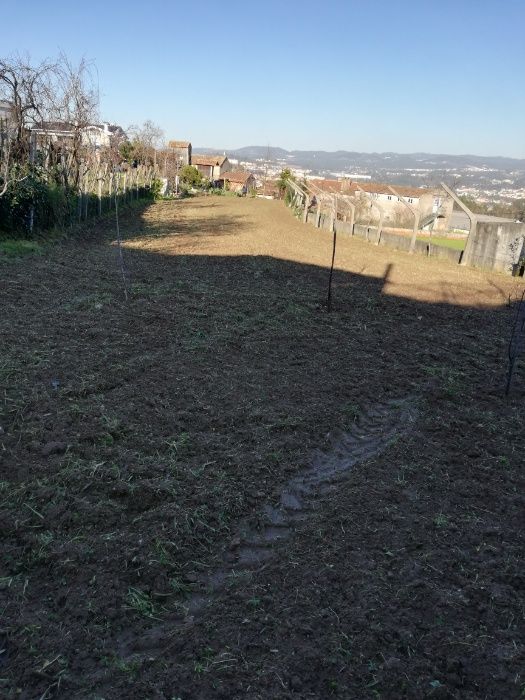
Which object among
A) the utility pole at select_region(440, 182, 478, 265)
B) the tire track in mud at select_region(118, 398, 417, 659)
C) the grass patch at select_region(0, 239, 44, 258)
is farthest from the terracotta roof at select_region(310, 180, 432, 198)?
the tire track in mud at select_region(118, 398, 417, 659)

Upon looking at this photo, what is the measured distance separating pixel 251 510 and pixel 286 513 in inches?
8.0

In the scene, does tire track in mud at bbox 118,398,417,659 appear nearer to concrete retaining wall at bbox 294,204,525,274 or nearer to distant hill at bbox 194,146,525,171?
concrete retaining wall at bbox 294,204,525,274

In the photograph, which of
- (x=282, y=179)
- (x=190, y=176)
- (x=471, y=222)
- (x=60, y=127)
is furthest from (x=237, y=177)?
(x=471, y=222)

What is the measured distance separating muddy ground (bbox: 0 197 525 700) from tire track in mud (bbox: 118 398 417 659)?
0.04 ft

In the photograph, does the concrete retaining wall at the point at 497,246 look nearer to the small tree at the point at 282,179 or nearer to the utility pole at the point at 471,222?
the utility pole at the point at 471,222

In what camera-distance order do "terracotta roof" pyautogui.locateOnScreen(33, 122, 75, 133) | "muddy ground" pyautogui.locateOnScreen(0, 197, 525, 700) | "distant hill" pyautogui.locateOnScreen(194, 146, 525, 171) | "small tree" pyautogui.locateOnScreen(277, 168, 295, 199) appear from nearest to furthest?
"muddy ground" pyautogui.locateOnScreen(0, 197, 525, 700) < "terracotta roof" pyautogui.locateOnScreen(33, 122, 75, 133) < "small tree" pyautogui.locateOnScreen(277, 168, 295, 199) < "distant hill" pyautogui.locateOnScreen(194, 146, 525, 171)

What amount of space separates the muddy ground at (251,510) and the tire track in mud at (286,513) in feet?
0.04

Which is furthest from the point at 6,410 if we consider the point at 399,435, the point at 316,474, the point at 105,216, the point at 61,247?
the point at 105,216

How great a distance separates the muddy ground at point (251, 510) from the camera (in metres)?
2.15

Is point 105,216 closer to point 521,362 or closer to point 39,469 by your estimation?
point 521,362

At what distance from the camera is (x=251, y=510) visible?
3166mm

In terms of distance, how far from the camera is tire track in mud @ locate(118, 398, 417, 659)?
2.35 metres

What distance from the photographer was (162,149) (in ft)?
156

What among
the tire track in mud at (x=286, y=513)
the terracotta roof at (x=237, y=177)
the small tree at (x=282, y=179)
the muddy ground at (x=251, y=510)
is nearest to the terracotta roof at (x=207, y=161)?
the terracotta roof at (x=237, y=177)
